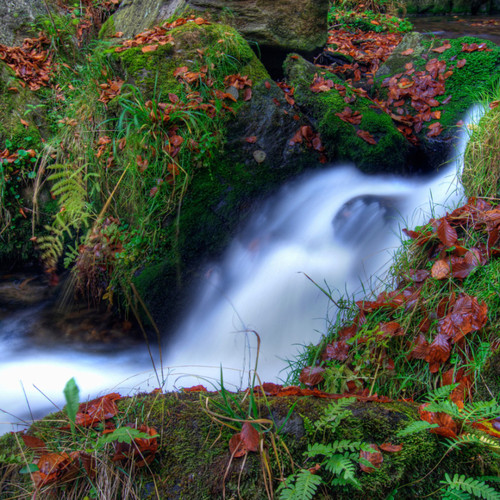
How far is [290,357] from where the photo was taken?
10.1 ft

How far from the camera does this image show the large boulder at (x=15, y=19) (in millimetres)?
5535

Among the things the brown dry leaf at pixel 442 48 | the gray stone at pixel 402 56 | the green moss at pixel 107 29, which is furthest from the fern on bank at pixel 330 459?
the green moss at pixel 107 29

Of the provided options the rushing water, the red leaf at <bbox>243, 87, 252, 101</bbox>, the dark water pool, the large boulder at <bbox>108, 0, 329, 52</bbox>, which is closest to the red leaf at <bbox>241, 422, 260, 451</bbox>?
the rushing water

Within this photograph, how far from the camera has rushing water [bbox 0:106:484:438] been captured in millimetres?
3197

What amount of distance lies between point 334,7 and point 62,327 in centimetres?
906

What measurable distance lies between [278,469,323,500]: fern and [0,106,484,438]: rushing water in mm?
1584

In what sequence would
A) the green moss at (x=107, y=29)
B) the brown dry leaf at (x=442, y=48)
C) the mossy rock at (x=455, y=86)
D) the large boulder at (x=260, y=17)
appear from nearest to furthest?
the mossy rock at (x=455, y=86) < the large boulder at (x=260, y=17) < the brown dry leaf at (x=442, y=48) < the green moss at (x=107, y=29)

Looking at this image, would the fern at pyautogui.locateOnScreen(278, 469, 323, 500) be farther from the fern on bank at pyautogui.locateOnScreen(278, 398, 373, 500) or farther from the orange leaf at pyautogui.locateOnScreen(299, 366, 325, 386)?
the orange leaf at pyautogui.locateOnScreen(299, 366, 325, 386)

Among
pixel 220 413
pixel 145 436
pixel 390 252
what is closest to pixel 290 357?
pixel 390 252

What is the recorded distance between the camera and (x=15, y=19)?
5.59 metres

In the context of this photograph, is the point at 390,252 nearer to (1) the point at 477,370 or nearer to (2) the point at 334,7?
(1) the point at 477,370

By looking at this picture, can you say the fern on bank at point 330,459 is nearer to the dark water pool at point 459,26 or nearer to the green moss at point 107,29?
the green moss at point 107,29

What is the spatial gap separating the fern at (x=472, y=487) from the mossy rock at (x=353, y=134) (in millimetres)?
3234

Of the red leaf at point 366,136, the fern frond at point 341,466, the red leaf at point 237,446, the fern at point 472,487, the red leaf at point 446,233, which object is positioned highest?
the red leaf at point 366,136
